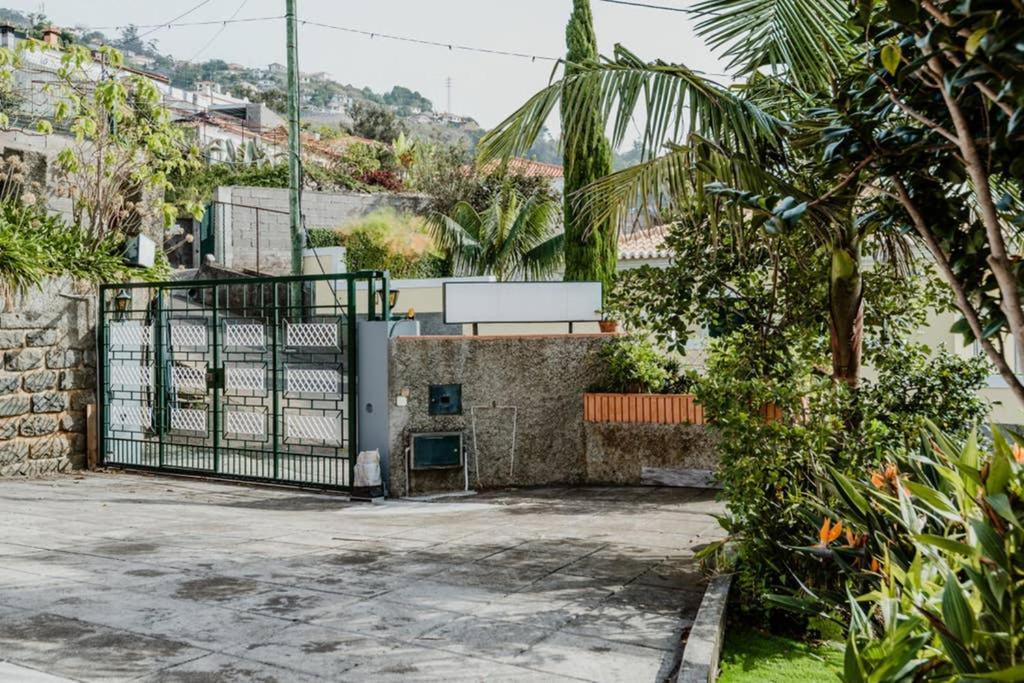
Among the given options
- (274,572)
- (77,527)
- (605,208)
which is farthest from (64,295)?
(605,208)

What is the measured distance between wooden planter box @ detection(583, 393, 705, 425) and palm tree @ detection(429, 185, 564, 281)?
1479 centimetres

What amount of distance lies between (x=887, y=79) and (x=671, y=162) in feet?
8.28

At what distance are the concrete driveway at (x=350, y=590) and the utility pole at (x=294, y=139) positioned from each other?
7424 millimetres

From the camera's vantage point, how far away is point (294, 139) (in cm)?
1669

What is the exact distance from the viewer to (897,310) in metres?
7.62

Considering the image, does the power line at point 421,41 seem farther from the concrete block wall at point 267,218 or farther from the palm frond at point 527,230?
the concrete block wall at point 267,218

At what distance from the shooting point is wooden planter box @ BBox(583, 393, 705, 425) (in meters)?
10.4

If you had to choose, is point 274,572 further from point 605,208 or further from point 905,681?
point 905,681

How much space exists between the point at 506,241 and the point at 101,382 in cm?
1417

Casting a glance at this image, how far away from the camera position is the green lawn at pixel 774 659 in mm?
4477

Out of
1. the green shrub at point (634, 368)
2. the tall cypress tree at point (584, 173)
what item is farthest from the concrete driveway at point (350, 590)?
the tall cypress tree at point (584, 173)

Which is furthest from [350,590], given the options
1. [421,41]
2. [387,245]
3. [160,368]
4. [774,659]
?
[387,245]

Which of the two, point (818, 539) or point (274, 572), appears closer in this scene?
point (818, 539)

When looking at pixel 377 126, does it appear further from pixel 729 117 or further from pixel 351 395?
pixel 729 117
